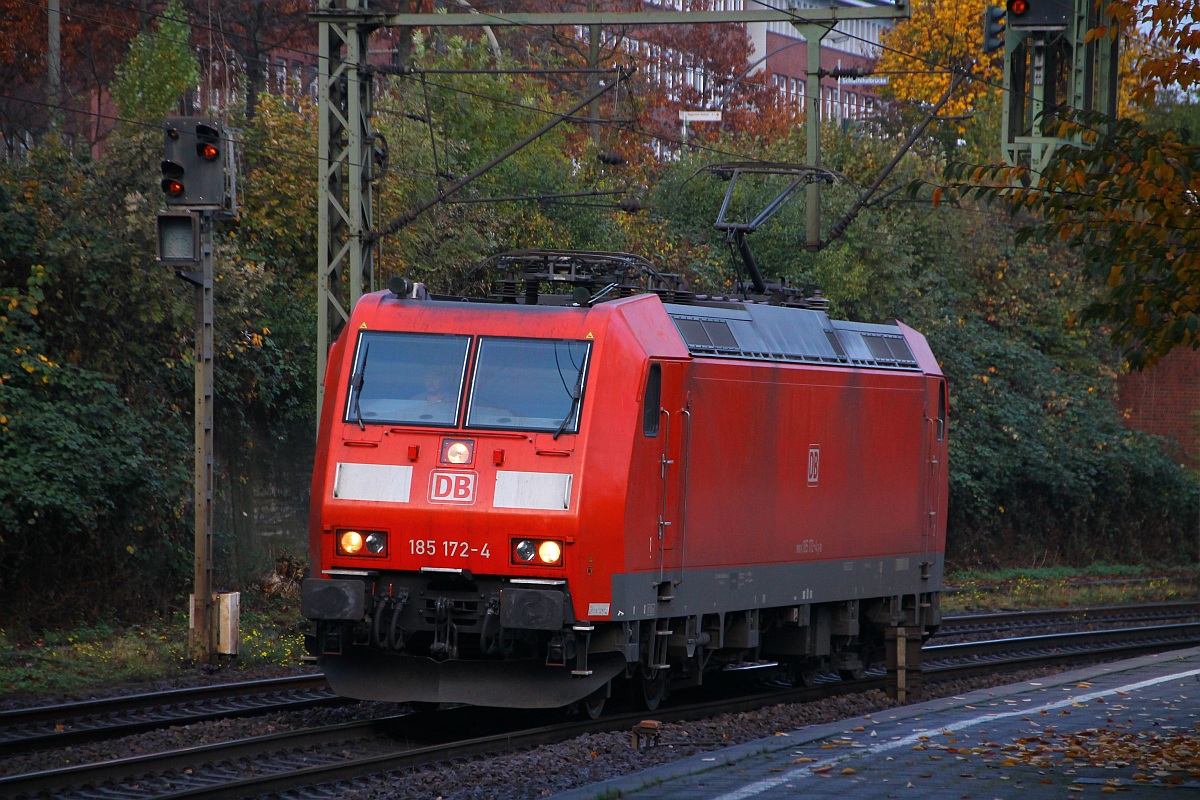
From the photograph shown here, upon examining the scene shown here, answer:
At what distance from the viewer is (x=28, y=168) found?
19.3 m

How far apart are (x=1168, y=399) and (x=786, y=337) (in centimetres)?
2815

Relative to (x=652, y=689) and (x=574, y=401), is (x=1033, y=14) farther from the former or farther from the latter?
(x=652, y=689)

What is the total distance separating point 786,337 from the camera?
14.8 metres

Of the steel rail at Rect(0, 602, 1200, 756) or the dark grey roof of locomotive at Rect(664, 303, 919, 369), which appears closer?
the steel rail at Rect(0, 602, 1200, 756)

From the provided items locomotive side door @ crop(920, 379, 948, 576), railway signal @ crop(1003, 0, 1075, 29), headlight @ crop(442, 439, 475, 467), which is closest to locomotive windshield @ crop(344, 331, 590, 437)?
headlight @ crop(442, 439, 475, 467)

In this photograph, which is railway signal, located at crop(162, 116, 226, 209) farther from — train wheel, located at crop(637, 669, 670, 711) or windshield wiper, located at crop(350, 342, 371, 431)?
train wheel, located at crop(637, 669, 670, 711)

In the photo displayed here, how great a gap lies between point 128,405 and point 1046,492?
2263cm

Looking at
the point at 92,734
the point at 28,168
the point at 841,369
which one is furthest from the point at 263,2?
the point at 92,734

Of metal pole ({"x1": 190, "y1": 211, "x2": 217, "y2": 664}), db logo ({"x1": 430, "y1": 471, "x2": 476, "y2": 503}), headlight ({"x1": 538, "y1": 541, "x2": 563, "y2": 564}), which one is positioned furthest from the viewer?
metal pole ({"x1": 190, "y1": 211, "x2": 217, "y2": 664})

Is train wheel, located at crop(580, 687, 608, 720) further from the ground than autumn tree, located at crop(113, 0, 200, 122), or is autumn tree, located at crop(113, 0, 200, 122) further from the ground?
autumn tree, located at crop(113, 0, 200, 122)

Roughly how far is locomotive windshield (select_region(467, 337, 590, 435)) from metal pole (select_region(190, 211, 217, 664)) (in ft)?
14.3

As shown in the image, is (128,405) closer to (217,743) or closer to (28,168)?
(28,168)

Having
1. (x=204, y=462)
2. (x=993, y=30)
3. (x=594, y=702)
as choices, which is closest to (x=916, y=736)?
(x=594, y=702)

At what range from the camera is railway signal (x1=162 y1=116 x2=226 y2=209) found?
49.5ft
